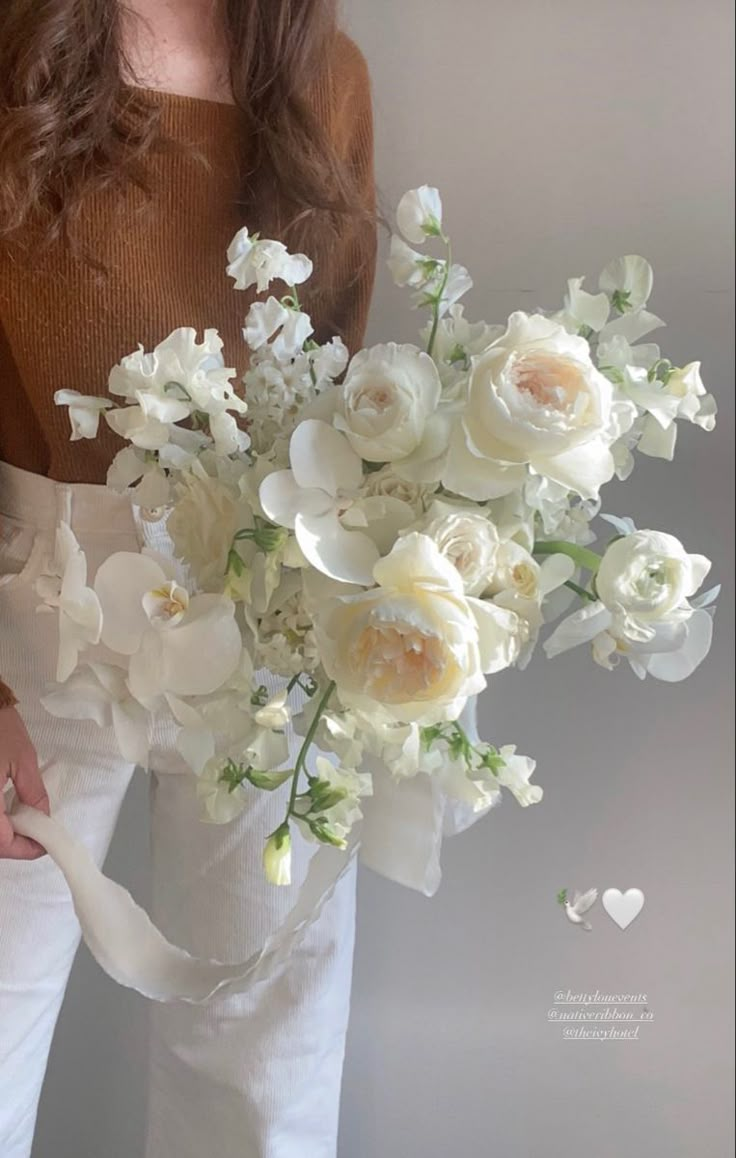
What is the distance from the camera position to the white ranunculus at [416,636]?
0.34 meters

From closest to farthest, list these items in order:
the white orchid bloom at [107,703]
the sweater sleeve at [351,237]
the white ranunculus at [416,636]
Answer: the white ranunculus at [416,636] < the white orchid bloom at [107,703] < the sweater sleeve at [351,237]

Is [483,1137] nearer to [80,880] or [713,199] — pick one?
[80,880]

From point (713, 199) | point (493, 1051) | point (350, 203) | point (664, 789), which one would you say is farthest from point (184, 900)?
point (713, 199)

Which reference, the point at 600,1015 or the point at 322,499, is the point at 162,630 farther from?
the point at 600,1015

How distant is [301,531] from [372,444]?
0.04 meters

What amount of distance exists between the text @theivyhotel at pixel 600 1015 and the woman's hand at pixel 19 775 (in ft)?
1.33

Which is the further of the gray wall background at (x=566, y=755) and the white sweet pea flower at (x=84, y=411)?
the gray wall background at (x=566, y=755)

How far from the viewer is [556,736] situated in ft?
2.49

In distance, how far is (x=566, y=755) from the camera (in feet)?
2.49

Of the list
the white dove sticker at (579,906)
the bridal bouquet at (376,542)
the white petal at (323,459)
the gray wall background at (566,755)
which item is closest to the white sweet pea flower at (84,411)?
the bridal bouquet at (376,542)

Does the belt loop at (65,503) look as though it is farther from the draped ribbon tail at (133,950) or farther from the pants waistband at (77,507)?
the draped ribbon tail at (133,950)

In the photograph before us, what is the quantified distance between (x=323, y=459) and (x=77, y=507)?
10.4 inches

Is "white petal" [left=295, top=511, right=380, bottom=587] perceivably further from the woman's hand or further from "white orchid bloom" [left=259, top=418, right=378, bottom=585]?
the woman's hand

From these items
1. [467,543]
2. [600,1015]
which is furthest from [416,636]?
[600,1015]
